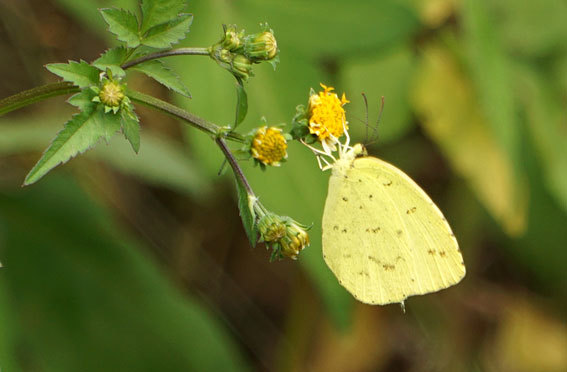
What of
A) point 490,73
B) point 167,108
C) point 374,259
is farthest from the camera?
point 490,73

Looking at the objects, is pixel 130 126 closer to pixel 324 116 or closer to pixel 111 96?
pixel 111 96

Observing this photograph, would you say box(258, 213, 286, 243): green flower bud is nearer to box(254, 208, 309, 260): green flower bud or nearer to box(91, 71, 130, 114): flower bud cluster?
box(254, 208, 309, 260): green flower bud

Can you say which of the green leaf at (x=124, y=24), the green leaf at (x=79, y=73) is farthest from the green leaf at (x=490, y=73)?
the green leaf at (x=79, y=73)

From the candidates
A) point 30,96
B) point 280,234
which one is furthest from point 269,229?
point 30,96

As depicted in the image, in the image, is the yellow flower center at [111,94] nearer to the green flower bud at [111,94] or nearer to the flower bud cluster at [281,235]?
the green flower bud at [111,94]

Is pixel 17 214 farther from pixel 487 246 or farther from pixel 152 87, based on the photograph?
pixel 487 246

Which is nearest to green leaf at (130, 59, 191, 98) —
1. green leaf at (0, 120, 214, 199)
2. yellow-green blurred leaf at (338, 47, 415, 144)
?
yellow-green blurred leaf at (338, 47, 415, 144)

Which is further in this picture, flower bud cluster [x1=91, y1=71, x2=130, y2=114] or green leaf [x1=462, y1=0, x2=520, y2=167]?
green leaf [x1=462, y1=0, x2=520, y2=167]
